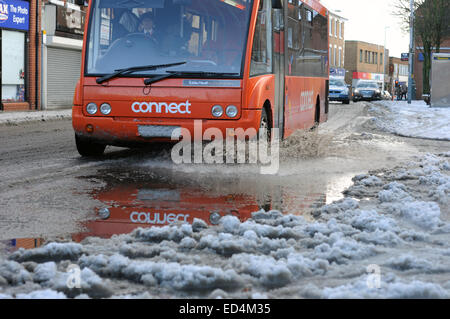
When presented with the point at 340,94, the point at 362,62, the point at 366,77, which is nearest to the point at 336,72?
the point at 362,62

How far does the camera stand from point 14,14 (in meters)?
25.7

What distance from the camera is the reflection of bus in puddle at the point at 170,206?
5.44 metres

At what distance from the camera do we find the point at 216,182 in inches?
327

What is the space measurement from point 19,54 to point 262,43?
60.2 feet

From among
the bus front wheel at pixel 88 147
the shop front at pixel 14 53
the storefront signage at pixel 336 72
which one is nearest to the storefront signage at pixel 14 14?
the shop front at pixel 14 53

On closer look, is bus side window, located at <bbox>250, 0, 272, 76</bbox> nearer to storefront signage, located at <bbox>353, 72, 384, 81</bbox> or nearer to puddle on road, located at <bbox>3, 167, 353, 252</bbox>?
puddle on road, located at <bbox>3, 167, 353, 252</bbox>

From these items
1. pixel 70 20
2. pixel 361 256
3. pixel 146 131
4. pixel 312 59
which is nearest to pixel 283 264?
pixel 361 256

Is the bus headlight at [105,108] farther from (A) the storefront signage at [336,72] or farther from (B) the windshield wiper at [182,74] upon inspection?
(A) the storefront signage at [336,72]

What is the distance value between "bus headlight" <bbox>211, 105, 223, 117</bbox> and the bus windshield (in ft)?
1.49
